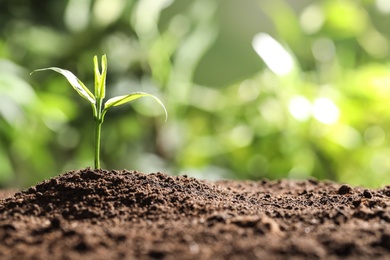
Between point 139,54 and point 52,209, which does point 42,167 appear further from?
point 52,209

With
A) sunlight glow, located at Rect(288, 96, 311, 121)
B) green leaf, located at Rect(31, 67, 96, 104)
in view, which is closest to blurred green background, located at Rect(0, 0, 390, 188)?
sunlight glow, located at Rect(288, 96, 311, 121)

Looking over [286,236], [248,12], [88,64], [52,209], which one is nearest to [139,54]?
[88,64]

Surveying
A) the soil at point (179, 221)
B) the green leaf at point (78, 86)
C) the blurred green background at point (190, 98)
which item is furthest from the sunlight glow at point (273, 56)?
the green leaf at point (78, 86)

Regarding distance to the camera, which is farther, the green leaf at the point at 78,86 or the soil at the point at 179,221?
the green leaf at the point at 78,86

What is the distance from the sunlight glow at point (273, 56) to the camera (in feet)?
7.91

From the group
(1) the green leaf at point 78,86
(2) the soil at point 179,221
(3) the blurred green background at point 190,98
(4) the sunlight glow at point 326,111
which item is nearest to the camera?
(2) the soil at point 179,221

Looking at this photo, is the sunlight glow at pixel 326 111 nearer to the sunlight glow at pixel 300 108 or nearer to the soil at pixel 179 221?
the sunlight glow at pixel 300 108

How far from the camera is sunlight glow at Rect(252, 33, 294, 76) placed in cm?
241

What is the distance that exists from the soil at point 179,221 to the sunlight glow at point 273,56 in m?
1.30

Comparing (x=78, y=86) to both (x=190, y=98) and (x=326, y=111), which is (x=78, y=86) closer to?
(x=326, y=111)

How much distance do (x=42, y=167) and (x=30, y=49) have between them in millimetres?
569

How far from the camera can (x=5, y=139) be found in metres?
2.56

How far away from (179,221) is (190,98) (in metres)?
2.03

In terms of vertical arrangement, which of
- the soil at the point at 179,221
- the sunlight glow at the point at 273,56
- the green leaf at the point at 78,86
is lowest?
the soil at the point at 179,221
